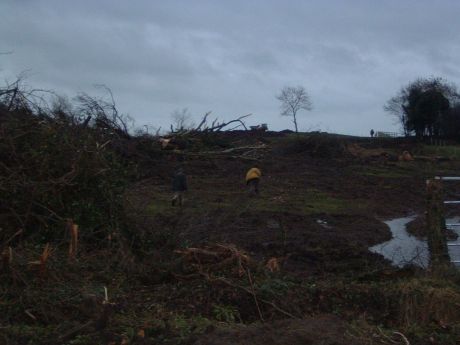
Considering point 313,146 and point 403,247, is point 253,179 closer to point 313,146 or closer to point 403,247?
point 403,247

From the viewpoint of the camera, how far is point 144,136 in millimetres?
25578

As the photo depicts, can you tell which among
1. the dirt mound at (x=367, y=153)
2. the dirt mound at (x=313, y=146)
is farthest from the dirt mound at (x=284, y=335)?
the dirt mound at (x=367, y=153)

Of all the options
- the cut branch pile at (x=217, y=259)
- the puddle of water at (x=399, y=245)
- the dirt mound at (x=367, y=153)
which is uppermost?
the dirt mound at (x=367, y=153)

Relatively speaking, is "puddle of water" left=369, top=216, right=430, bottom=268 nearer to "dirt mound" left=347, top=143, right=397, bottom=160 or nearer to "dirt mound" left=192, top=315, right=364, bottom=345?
"dirt mound" left=192, top=315, right=364, bottom=345

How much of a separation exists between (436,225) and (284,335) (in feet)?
14.1

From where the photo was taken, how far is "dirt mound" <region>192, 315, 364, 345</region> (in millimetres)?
5176

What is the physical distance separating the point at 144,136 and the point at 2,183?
16971 millimetres

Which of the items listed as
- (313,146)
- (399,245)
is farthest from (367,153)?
(399,245)

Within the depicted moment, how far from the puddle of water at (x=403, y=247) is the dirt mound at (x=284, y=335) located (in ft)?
11.9

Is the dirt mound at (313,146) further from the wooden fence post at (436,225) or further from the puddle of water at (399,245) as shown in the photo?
the wooden fence post at (436,225)

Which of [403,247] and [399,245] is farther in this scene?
[399,245]

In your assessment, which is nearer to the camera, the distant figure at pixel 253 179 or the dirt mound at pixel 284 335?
the dirt mound at pixel 284 335

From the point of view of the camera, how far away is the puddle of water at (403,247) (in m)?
10.1

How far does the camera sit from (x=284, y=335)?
5.29 metres
